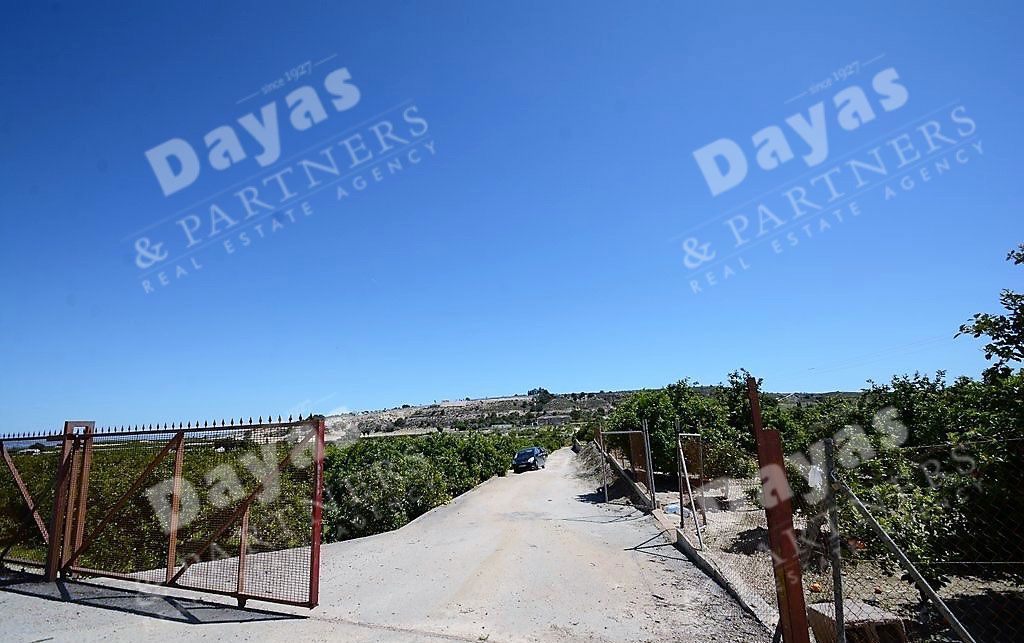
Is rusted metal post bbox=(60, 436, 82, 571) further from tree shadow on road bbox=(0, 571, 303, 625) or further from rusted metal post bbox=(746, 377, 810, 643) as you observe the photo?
rusted metal post bbox=(746, 377, 810, 643)

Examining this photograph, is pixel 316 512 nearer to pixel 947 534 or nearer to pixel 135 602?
pixel 135 602

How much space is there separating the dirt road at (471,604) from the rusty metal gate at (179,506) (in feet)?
1.83

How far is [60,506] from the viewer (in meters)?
8.24

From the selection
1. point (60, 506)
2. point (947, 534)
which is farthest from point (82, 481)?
point (947, 534)

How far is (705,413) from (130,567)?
15.5m

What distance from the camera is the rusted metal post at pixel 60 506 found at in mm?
8242

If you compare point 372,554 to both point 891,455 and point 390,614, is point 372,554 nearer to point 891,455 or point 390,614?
point 390,614

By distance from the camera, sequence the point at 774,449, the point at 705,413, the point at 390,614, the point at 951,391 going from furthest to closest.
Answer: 1. the point at 705,413
2. the point at 951,391
3. the point at 390,614
4. the point at 774,449

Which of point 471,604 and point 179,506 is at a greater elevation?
point 179,506

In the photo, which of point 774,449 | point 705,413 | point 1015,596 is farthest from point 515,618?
point 705,413

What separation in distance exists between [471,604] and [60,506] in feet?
22.0

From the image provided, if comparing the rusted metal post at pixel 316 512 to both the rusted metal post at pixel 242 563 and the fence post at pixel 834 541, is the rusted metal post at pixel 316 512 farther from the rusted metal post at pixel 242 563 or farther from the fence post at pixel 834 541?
the fence post at pixel 834 541

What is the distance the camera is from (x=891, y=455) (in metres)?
6.39

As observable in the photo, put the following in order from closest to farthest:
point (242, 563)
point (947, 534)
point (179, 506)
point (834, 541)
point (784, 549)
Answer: point (834, 541) → point (784, 549) → point (947, 534) → point (242, 563) → point (179, 506)
